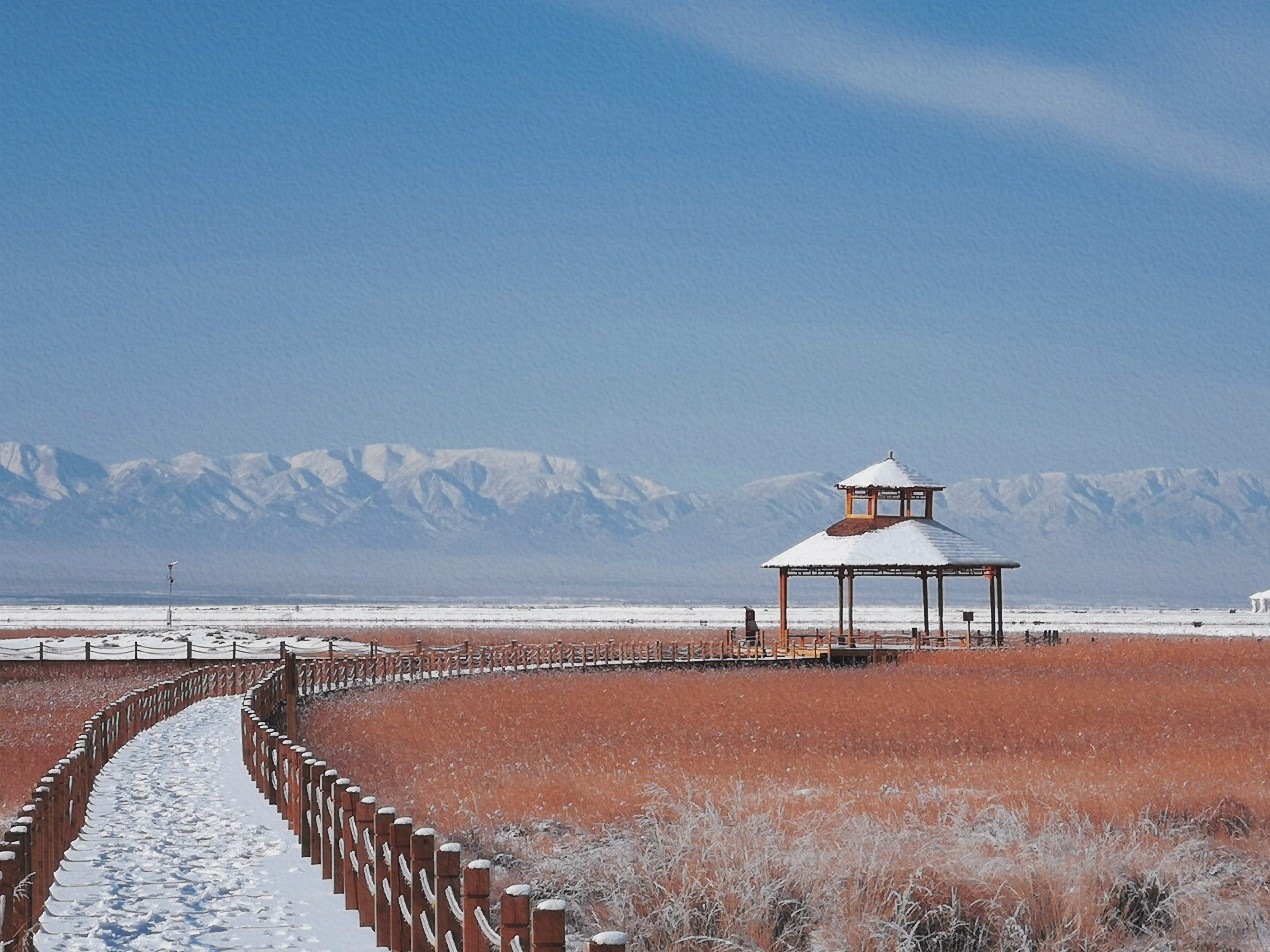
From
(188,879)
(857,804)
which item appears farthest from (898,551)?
(188,879)

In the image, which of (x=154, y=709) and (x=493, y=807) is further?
(x=154, y=709)

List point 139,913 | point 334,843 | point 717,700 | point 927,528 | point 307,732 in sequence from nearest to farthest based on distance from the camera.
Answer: point 139,913
point 334,843
point 307,732
point 717,700
point 927,528

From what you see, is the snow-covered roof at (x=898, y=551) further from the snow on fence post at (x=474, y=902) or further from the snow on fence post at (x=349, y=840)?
the snow on fence post at (x=474, y=902)

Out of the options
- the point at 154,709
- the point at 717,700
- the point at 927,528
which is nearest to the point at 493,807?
the point at 154,709

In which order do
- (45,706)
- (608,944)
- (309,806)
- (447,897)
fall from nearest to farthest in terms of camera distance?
1. (608,944)
2. (447,897)
3. (309,806)
4. (45,706)

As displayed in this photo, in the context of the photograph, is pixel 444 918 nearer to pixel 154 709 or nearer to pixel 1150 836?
pixel 1150 836

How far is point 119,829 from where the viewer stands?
1423 cm

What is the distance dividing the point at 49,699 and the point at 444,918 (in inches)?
1121

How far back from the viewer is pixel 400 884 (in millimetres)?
9406

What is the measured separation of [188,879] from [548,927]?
6.37m

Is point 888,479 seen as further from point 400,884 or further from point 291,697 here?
point 400,884

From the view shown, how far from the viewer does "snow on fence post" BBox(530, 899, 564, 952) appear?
247 inches

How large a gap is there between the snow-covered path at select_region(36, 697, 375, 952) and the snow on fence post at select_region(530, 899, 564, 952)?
3756 mm

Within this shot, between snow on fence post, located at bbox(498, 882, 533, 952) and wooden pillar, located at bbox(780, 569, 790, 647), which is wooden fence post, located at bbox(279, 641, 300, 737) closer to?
snow on fence post, located at bbox(498, 882, 533, 952)
